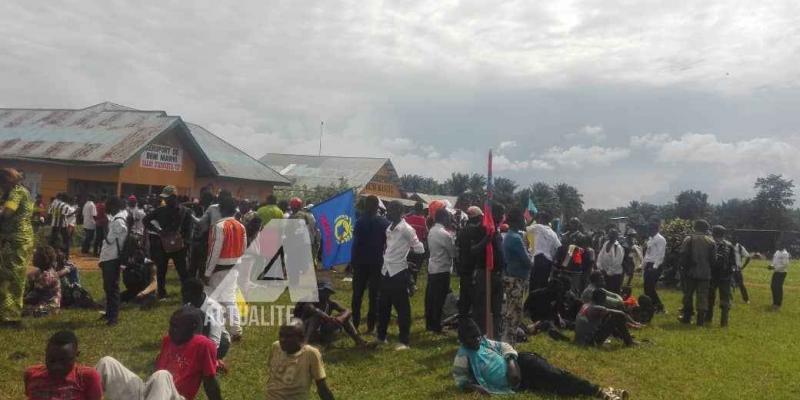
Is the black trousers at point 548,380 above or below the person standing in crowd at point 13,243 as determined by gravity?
below

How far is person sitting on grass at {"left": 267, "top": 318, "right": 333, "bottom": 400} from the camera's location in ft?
15.6

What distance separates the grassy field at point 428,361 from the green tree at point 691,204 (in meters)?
63.5

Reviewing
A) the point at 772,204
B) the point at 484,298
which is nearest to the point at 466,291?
the point at 484,298

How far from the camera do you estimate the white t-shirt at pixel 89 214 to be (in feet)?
52.0

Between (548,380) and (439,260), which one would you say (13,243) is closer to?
(439,260)

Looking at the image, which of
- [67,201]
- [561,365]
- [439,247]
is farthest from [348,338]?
[67,201]

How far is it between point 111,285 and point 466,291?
4670 mm

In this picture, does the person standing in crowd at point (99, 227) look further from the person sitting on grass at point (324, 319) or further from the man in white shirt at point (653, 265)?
the man in white shirt at point (653, 265)

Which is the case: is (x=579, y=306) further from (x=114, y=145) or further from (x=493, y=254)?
(x=114, y=145)

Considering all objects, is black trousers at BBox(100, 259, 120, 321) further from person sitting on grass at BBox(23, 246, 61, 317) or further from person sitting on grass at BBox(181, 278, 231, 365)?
person sitting on grass at BBox(181, 278, 231, 365)

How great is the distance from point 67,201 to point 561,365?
1328 centimetres

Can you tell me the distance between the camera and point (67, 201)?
15.7 m

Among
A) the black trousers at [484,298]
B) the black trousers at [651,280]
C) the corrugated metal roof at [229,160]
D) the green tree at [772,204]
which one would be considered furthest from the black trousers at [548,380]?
the green tree at [772,204]

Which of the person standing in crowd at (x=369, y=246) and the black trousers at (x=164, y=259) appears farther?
the black trousers at (x=164, y=259)
